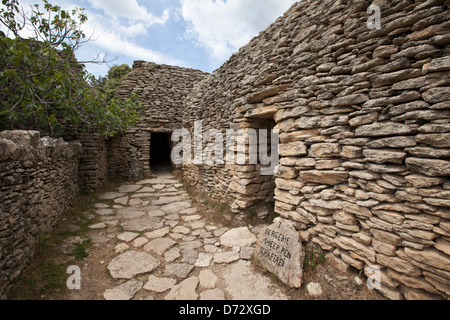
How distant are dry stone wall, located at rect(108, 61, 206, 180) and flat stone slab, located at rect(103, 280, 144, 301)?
580 cm

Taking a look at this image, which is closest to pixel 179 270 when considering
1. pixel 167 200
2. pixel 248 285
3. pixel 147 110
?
pixel 248 285

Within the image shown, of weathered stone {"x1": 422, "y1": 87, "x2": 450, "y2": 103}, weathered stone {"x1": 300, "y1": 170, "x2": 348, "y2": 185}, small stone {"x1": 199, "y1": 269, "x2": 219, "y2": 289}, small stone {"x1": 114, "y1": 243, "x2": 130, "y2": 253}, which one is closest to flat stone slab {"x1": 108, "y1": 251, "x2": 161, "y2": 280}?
small stone {"x1": 114, "y1": 243, "x2": 130, "y2": 253}

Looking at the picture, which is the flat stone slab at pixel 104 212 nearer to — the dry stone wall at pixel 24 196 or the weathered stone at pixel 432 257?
the dry stone wall at pixel 24 196

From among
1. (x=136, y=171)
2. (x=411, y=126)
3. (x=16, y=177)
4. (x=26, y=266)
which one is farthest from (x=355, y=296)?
(x=136, y=171)

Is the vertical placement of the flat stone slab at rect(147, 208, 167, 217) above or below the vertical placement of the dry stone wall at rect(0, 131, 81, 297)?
below

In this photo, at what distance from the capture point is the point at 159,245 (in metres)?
3.48

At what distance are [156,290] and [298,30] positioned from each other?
4.08 meters

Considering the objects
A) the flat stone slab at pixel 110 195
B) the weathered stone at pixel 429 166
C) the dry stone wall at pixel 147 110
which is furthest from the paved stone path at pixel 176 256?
the dry stone wall at pixel 147 110

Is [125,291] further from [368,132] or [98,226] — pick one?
[368,132]

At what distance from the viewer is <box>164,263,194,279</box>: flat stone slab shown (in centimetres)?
277

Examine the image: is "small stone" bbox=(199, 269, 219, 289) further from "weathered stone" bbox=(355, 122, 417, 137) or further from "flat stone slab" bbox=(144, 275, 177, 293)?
"weathered stone" bbox=(355, 122, 417, 137)

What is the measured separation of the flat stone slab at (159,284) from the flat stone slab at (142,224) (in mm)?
1554

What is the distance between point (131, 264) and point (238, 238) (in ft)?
5.78

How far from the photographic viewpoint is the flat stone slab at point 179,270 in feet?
9.07
